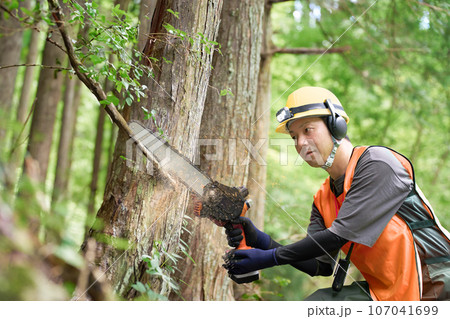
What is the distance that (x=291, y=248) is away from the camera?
2.26 meters

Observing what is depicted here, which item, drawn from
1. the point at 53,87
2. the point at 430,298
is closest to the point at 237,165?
the point at 430,298

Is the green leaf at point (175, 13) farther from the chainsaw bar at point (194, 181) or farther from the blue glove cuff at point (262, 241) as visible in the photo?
the blue glove cuff at point (262, 241)

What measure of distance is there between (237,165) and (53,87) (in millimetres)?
3311

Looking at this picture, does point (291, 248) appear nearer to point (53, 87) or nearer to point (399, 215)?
point (399, 215)

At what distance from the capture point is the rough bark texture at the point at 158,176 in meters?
2.44

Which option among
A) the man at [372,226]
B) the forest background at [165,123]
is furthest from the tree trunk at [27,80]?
the man at [372,226]

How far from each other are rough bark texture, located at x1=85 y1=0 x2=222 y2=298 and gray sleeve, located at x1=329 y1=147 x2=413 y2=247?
41.9 inches

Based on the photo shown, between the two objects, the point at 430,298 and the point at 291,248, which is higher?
the point at 291,248

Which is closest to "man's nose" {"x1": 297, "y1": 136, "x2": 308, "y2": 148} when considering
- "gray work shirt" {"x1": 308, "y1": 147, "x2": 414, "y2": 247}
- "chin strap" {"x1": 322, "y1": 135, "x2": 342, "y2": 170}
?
"chin strap" {"x1": 322, "y1": 135, "x2": 342, "y2": 170}

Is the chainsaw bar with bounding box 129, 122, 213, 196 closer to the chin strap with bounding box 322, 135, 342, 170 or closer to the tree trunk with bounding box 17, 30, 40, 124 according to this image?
the chin strap with bounding box 322, 135, 342, 170

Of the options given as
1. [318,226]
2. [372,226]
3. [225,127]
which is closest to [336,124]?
[372,226]

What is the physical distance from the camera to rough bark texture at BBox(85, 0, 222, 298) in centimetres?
244

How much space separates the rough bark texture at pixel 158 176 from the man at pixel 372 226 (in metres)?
0.53

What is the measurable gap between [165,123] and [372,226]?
146cm
